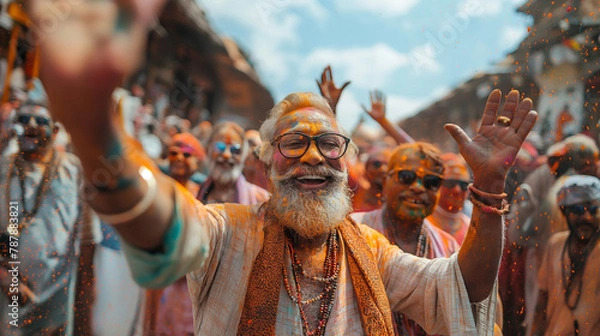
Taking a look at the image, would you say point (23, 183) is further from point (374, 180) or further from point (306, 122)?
point (374, 180)

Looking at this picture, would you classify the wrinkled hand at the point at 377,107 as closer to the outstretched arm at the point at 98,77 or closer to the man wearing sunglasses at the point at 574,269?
the man wearing sunglasses at the point at 574,269

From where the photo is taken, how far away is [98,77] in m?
0.86

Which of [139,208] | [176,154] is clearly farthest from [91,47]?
[176,154]

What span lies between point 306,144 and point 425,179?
4.99ft

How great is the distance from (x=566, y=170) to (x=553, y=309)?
1.36 meters

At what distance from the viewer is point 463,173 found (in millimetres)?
4246

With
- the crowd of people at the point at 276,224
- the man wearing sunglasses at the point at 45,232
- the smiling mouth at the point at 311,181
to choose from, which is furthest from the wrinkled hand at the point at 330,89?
the man wearing sunglasses at the point at 45,232

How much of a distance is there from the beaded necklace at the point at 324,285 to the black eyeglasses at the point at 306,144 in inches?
14.6

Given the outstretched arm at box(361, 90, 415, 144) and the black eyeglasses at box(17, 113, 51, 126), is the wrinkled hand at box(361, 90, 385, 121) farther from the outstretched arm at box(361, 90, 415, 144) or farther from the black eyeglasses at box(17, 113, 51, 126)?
the black eyeglasses at box(17, 113, 51, 126)

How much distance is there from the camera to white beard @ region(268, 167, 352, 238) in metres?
2.07

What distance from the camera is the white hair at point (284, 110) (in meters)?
2.35

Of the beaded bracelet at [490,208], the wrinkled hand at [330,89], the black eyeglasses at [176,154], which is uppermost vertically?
the wrinkled hand at [330,89]

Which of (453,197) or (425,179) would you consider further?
(453,197)

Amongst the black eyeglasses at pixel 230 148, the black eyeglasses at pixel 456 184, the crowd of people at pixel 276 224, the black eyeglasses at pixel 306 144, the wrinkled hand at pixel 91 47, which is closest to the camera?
the wrinkled hand at pixel 91 47
